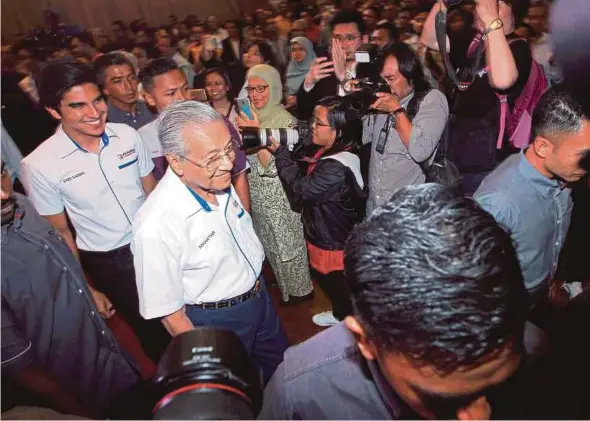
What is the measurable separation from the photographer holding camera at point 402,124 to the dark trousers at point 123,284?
4.03ft

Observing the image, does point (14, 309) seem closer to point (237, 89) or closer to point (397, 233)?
point (397, 233)

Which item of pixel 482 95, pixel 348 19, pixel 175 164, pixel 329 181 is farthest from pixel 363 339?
pixel 348 19

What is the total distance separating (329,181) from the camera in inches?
83.1

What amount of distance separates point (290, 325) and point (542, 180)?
1.73 m

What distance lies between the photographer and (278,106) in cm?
279

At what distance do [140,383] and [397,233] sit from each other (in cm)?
160

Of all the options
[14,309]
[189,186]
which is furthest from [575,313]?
[14,309]

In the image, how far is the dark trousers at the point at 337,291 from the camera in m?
2.46

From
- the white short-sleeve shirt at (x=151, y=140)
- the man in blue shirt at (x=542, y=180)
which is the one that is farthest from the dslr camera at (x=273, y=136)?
the man in blue shirt at (x=542, y=180)

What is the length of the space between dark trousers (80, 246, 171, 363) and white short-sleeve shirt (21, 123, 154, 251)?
5cm

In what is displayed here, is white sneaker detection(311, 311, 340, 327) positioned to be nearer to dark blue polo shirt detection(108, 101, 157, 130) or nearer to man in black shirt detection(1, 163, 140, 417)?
man in black shirt detection(1, 163, 140, 417)

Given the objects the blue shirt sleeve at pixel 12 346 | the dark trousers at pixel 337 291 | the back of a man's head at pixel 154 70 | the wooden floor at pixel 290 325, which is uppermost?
the back of a man's head at pixel 154 70

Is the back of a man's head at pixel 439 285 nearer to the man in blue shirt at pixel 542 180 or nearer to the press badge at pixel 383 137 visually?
the man in blue shirt at pixel 542 180

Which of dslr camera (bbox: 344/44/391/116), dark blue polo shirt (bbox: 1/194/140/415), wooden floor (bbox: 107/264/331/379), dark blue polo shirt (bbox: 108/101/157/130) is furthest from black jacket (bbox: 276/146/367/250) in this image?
dark blue polo shirt (bbox: 108/101/157/130)
